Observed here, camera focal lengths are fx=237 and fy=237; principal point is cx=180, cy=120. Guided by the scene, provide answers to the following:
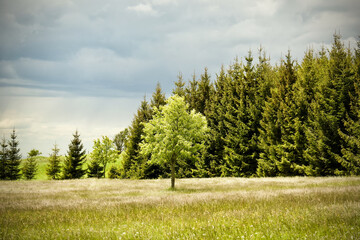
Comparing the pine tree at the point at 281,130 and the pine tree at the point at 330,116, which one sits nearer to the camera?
the pine tree at the point at 330,116

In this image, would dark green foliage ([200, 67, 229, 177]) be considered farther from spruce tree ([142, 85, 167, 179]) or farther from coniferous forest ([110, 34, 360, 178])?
spruce tree ([142, 85, 167, 179])

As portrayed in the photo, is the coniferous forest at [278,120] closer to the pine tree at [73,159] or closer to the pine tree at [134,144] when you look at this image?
the pine tree at [134,144]

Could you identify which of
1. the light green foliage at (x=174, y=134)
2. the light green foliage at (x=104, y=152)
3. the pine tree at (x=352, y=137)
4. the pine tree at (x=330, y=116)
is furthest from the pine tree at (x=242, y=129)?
the light green foliage at (x=104, y=152)

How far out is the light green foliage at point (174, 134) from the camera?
59.5 ft

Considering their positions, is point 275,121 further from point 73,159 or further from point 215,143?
point 73,159

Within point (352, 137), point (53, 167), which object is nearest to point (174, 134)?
point (352, 137)

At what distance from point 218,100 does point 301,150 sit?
1485 cm

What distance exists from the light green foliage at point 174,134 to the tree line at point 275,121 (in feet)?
1.31

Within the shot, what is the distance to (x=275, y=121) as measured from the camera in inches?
1158

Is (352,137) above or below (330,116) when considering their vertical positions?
below

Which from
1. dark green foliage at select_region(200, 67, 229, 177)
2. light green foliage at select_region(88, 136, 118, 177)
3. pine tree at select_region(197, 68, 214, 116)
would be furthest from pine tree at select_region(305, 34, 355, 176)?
light green foliage at select_region(88, 136, 118, 177)

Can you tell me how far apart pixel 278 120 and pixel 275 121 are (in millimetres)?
1040

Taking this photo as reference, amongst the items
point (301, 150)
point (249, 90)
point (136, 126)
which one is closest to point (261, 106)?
point (249, 90)

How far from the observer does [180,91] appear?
44594mm
